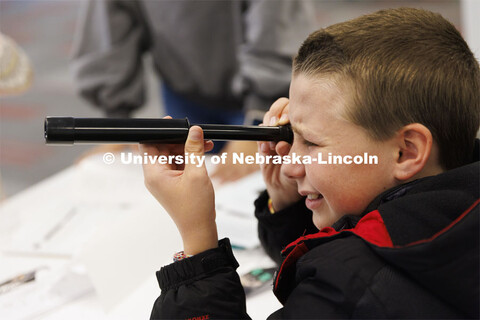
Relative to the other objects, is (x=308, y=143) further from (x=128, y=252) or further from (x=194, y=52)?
(x=194, y=52)

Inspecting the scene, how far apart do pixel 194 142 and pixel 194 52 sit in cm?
104

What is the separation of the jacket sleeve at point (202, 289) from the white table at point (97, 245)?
14cm

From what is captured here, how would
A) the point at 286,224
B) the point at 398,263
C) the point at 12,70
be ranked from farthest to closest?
the point at 12,70 → the point at 286,224 → the point at 398,263

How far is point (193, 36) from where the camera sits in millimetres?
1594

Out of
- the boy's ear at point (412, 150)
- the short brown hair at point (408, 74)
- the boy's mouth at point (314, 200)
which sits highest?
the short brown hair at point (408, 74)

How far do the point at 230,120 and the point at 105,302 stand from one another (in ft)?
3.29

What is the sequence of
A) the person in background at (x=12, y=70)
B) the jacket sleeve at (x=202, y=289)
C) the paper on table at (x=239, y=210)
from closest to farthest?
the jacket sleeve at (x=202, y=289) → the paper on table at (x=239, y=210) → the person in background at (x=12, y=70)

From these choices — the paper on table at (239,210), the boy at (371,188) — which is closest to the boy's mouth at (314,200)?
the boy at (371,188)

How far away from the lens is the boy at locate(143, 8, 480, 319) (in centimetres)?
50

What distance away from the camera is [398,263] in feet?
1.63

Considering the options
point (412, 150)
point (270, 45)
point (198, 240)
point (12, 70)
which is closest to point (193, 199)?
point (198, 240)

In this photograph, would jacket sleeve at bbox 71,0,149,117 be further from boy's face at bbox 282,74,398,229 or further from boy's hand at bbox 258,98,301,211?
boy's face at bbox 282,74,398,229

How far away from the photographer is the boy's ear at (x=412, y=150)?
1.86 feet

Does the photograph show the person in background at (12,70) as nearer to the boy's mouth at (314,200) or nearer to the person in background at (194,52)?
the person in background at (194,52)
